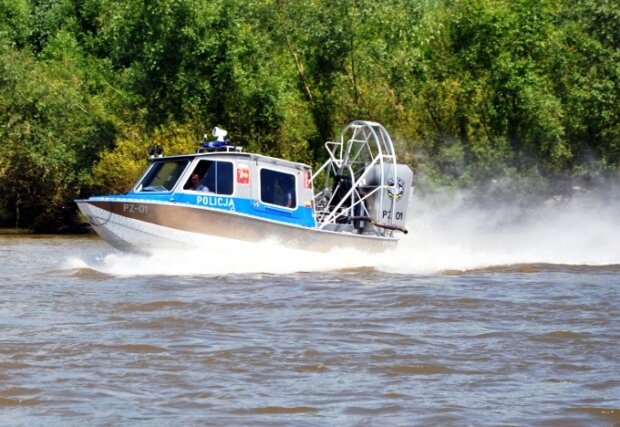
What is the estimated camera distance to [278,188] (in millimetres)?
22328

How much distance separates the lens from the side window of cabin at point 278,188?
22.1m

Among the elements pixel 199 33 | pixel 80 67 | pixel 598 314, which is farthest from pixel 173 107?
pixel 598 314

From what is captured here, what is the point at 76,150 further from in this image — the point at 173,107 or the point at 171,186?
the point at 171,186

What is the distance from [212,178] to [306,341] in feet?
26.8

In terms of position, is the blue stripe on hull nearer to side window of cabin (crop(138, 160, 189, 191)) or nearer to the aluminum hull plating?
the aluminum hull plating

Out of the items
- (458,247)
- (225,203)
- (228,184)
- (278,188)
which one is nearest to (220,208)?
(225,203)

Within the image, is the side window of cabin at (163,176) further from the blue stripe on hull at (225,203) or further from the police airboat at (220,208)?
the blue stripe on hull at (225,203)

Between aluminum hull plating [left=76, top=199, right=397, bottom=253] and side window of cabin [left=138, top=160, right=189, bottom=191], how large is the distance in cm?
78

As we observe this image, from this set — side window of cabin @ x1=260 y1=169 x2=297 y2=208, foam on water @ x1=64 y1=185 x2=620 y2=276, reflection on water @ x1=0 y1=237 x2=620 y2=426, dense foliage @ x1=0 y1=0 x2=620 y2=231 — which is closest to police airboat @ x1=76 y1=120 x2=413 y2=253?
side window of cabin @ x1=260 y1=169 x2=297 y2=208

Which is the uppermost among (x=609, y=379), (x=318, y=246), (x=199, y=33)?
(x=199, y=33)

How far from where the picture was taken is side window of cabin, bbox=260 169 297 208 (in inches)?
869

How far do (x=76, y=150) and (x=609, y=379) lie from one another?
33.2 meters

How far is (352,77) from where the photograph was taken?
41.8 m

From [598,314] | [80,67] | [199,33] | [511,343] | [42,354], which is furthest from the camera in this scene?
[80,67]
